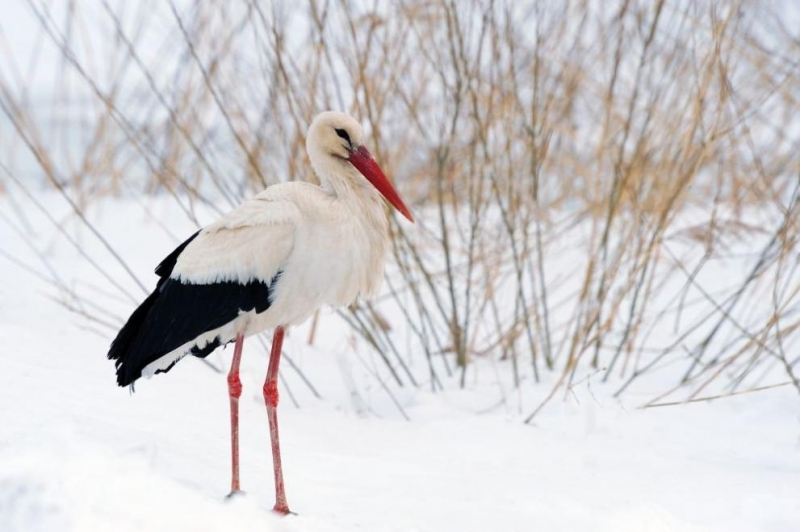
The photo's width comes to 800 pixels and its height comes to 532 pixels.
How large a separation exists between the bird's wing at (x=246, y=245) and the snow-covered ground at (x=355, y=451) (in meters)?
0.53

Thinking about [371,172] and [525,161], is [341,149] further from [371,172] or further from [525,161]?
[525,161]

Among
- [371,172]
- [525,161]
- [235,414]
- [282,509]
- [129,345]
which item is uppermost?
[525,161]

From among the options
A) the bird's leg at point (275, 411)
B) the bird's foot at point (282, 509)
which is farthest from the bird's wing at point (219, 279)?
the bird's foot at point (282, 509)

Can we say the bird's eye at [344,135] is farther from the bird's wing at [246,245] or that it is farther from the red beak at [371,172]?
the bird's wing at [246,245]

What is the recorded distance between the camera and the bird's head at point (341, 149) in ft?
10.6

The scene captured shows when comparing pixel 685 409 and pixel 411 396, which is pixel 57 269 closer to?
pixel 411 396

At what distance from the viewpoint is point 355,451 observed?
4.21 m

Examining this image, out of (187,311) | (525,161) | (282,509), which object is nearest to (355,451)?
(282,509)

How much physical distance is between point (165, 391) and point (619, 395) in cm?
194

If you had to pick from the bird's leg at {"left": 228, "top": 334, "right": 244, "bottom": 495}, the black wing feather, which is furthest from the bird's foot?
the black wing feather

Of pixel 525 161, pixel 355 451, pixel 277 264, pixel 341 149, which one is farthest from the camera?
pixel 525 161

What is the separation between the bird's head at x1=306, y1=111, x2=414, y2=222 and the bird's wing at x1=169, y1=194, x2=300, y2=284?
0.22 m

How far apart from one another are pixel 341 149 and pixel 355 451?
1.44 m

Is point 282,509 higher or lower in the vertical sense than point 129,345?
lower
